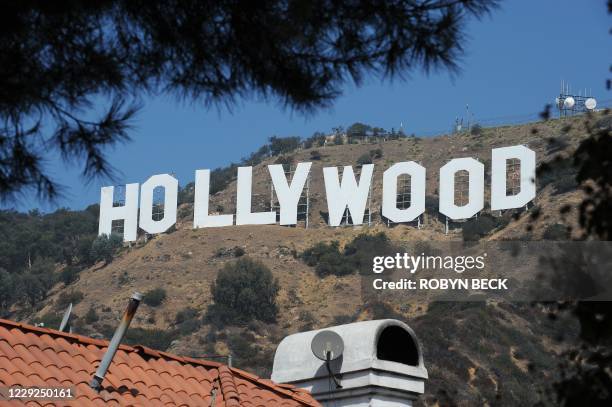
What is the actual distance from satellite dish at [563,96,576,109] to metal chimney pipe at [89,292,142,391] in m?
69.5

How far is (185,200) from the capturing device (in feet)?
319

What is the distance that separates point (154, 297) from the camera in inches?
2736

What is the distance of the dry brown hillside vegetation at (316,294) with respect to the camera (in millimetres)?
51688

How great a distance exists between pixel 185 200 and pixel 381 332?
87903mm

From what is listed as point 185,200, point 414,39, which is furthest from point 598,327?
point 185,200

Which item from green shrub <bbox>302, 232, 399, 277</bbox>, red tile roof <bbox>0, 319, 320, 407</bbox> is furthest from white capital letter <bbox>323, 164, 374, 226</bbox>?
red tile roof <bbox>0, 319, 320, 407</bbox>

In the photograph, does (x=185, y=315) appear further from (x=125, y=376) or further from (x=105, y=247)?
(x=125, y=376)

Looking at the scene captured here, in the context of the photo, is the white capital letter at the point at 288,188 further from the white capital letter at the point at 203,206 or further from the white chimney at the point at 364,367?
the white chimney at the point at 364,367

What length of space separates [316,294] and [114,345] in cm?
6143

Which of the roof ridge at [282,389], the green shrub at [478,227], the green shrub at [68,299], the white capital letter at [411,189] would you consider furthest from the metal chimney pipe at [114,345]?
the green shrub at [68,299]

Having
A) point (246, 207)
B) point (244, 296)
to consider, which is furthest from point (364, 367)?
point (244, 296)

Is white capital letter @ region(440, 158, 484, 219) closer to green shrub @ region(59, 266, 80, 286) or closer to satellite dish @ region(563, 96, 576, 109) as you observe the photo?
satellite dish @ region(563, 96, 576, 109)

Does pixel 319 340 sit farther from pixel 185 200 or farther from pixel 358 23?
pixel 185 200

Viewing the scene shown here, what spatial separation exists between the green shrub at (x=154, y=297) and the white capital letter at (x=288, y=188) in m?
10.3
